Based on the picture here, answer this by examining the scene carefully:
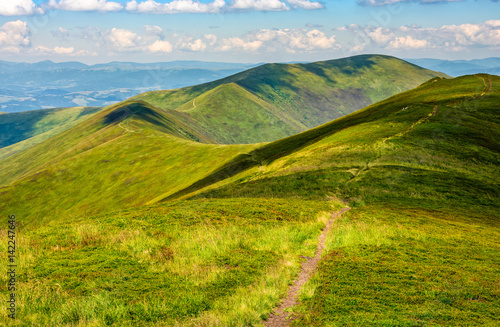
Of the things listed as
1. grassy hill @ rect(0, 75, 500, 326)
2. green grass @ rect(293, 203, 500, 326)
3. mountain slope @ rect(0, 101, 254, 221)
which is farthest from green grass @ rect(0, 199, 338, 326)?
mountain slope @ rect(0, 101, 254, 221)

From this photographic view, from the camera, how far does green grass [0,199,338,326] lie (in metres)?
10.5

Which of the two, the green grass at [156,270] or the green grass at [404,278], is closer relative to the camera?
the green grass at [404,278]

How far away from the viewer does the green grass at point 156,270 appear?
10484 millimetres

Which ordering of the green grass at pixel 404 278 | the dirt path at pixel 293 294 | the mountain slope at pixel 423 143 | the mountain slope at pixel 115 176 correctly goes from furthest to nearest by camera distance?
the mountain slope at pixel 115 176, the mountain slope at pixel 423 143, the dirt path at pixel 293 294, the green grass at pixel 404 278

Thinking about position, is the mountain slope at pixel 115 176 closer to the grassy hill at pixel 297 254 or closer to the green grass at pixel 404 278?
the grassy hill at pixel 297 254

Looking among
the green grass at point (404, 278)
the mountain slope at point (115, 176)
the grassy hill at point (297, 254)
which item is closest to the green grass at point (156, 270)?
the grassy hill at point (297, 254)

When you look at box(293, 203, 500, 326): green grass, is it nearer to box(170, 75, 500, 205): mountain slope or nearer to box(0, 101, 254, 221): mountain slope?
box(170, 75, 500, 205): mountain slope

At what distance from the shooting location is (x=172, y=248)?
51.7 ft

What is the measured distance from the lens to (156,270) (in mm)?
13500

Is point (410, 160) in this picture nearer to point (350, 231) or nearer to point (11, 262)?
point (350, 231)

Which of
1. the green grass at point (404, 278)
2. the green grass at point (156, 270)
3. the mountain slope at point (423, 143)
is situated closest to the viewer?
the green grass at point (404, 278)

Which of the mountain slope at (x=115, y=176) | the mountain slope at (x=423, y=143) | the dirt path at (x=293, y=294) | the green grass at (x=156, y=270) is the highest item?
the mountain slope at (x=423, y=143)

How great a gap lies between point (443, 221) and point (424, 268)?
43.8 ft

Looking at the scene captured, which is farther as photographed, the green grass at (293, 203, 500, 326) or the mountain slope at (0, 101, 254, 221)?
the mountain slope at (0, 101, 254, 221)
